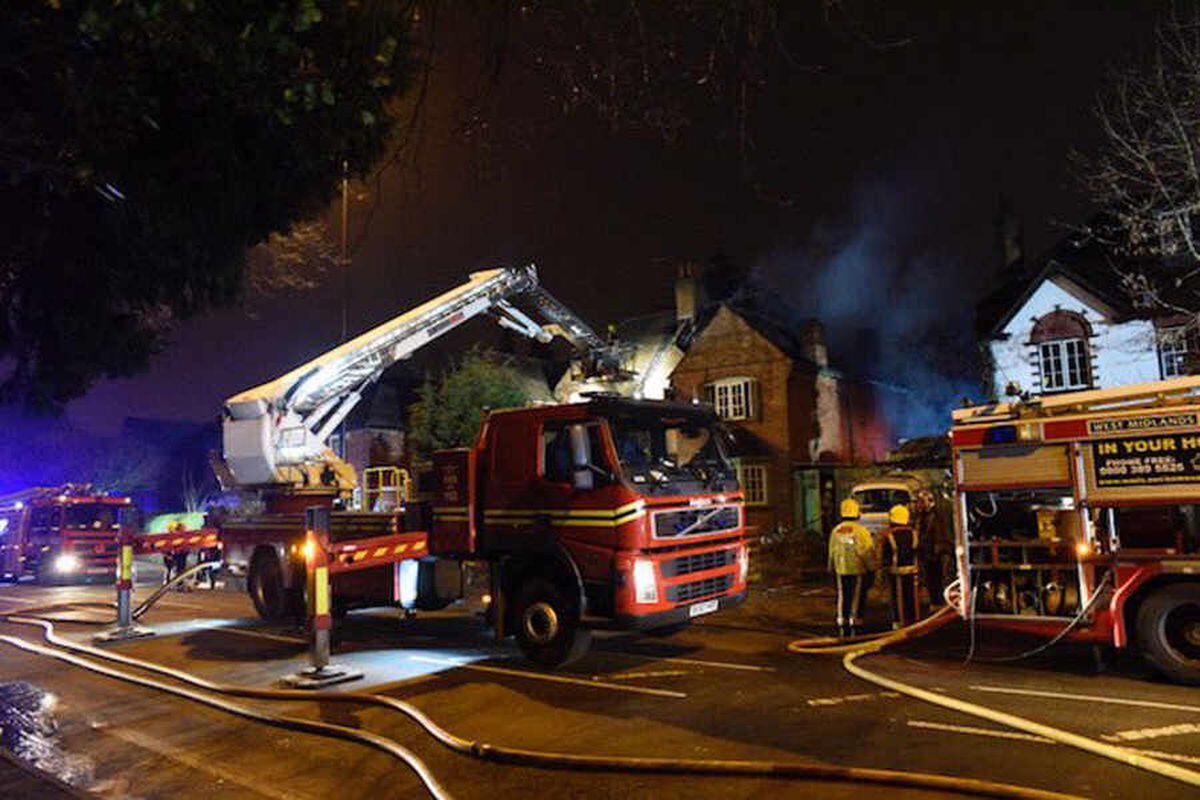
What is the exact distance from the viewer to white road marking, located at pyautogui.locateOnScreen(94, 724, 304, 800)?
5473 millimetres

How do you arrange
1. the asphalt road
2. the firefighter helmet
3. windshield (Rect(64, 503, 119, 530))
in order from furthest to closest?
windshield (Rect(64, 503, 119, 530)) < the firefighter helmet < the asphalt road

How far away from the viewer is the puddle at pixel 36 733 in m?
6.04

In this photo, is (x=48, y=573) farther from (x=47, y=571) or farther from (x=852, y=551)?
(x=852, y=551)

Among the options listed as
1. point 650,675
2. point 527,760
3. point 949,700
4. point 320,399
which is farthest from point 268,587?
point 949,700

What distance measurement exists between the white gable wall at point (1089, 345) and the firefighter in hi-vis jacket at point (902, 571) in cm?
1282

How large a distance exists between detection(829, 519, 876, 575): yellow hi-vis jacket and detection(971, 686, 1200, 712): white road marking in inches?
111

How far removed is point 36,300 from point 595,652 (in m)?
7.68

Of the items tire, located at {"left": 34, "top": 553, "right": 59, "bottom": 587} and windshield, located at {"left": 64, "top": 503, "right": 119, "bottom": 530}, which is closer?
tire, located at {"left": 34, "top": 553, "right": 59, "bottom": 587}

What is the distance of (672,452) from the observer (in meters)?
9.37

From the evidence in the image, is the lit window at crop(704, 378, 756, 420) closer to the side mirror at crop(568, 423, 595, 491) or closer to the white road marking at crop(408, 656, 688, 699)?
the white road marking at crop(408, 656, 688, 699)

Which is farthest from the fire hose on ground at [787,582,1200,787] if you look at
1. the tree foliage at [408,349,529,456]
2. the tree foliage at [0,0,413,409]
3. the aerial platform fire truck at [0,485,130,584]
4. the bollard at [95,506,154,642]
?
the aerial platform fire truck at [0,485,130,584]

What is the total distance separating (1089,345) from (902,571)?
1636 cm

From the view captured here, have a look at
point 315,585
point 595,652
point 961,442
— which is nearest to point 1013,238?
point 961,442

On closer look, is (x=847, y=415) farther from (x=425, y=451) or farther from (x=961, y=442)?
(x=961, y=442)
